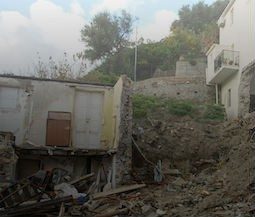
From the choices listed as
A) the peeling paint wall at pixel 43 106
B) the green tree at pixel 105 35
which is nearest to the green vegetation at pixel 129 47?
the green tree at pixel 105 35

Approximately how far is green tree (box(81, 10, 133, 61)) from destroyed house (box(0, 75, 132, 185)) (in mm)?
18054

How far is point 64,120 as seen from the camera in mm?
21141

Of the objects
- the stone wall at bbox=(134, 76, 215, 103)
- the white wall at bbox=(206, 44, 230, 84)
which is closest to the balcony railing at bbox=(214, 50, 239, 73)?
the white wall at bbox=(206, 44, 230, 84)

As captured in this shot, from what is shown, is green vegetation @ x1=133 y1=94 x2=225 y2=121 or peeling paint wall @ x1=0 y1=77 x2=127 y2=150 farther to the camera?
green vegetation @ x1=133 y1=94 x2=225 y2=121

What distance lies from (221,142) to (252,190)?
8193 millimetres

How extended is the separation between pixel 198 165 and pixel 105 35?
21.5m

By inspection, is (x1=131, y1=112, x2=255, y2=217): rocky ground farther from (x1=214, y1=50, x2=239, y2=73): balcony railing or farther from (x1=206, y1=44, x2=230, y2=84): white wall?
(x1=206, y1=44, x2=230, y2=84): white wall

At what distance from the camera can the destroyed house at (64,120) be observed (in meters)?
19.5

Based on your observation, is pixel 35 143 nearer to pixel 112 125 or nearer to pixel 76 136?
pixel 76 136

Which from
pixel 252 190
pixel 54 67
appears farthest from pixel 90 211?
pixel 54 67

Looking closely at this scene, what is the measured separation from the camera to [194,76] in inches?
→ 1254

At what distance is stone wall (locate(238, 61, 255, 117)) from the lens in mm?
25062

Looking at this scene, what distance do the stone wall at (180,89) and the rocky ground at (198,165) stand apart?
4.91 metres

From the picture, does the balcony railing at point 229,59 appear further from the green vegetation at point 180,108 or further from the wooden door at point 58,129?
the wooden door at point 58,129
